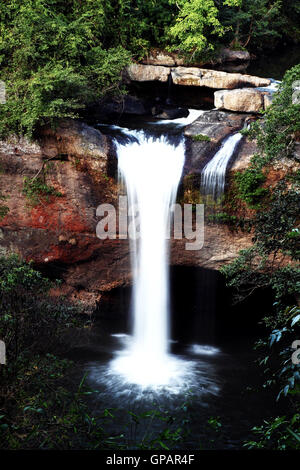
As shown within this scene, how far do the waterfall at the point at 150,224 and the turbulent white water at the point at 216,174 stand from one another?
0.70 metres

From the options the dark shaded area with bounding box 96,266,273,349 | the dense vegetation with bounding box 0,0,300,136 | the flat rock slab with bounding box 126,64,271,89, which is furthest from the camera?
the flat rock slab with bounding box 126,64,271,89

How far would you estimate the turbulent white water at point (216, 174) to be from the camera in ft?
33.1

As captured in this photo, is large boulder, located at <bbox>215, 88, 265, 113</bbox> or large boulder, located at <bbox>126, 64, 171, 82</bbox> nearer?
large boulder, located at <bbox>215, 88, 265, 113</bbox>

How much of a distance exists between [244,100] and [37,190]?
6943mm

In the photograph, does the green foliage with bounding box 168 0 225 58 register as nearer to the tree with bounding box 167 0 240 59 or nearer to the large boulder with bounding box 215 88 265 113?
the tree with bounding box 167 0 240 59

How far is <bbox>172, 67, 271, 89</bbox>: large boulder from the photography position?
1355cm

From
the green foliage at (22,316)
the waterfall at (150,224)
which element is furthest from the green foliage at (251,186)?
the green foliage at (22,316)

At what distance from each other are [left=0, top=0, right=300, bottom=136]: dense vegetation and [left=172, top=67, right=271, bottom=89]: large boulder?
2.21ft

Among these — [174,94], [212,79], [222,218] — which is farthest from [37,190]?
[212,79]

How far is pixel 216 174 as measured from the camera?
1011 cm

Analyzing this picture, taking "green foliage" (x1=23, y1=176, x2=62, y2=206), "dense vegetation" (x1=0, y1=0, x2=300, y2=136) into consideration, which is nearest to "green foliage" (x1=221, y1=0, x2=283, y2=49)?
"dense vegetation" (x1=0, y1=0, x2=300, y2=136)

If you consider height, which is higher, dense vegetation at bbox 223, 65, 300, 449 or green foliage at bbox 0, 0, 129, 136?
green foliage at bbox 0, 0, 129, 136

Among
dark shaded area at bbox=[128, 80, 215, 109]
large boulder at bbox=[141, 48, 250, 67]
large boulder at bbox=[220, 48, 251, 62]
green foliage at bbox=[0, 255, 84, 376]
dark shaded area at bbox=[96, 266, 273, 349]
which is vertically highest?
large boulder at bbox=[220, 48, 251, 62]
